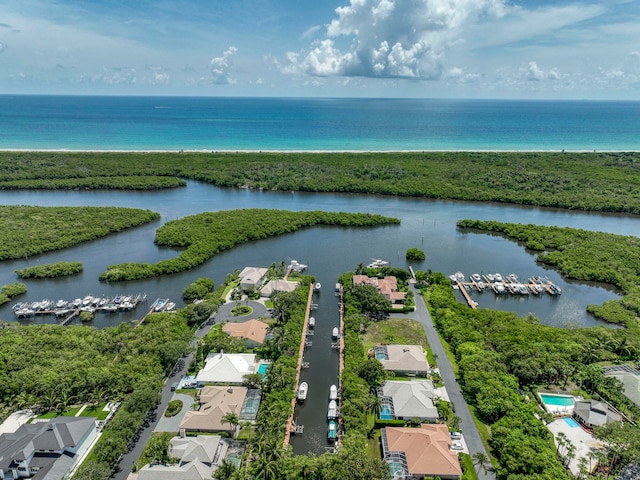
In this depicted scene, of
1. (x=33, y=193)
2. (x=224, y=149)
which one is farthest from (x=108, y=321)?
(x=224, y=149)

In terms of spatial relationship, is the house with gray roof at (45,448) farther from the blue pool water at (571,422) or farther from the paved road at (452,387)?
the blue pool water at (571,422)

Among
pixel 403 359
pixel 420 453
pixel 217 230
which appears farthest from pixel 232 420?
pixel 217 230

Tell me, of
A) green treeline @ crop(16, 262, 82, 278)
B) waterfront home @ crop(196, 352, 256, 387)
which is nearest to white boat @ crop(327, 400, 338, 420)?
waterfront home @ crop(196, 352, 256, 387)

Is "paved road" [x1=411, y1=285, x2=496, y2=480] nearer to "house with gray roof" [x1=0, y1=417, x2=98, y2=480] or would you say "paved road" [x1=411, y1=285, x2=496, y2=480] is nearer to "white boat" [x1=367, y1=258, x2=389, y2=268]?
"white boat" [x1=367, y1=258, x2=389, y2=268]

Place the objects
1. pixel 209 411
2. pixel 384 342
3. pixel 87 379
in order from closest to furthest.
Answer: pixel 209 411, pixel 87 379, pixel 384 342

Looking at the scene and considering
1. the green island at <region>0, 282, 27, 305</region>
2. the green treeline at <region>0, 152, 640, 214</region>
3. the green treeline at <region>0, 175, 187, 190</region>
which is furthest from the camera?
the green treeline at <region>0, 175, 187, 190</region>

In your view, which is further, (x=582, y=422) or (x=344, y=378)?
(x=344, y=378)

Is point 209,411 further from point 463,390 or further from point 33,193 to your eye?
point 33,193
